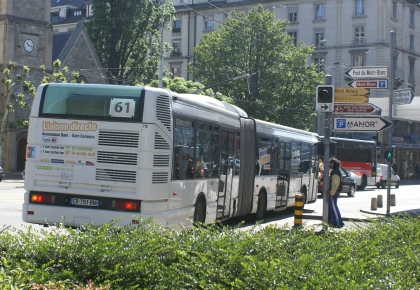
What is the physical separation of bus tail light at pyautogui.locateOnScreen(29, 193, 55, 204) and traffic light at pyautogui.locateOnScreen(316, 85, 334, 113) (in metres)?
6.85

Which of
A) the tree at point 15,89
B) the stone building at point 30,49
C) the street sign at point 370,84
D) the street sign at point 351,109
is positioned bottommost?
the street sign at point 351,109

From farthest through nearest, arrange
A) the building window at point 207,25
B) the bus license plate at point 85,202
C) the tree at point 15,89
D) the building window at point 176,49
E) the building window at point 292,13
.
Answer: the building window at point 176,49 < the building window at point 207,25 < the building window at point 292,13 < the tree at point 15,89 < the bus license plate at point 85,202

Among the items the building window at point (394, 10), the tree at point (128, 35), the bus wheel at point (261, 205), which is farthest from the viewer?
the building window at point (394, 10)

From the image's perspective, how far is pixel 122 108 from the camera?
37.9 feet

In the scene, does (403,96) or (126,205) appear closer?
(126,205)

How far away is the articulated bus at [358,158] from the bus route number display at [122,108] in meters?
36.7

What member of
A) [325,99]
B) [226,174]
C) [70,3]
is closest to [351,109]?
[325,99]

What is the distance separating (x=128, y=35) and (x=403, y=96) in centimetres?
3943

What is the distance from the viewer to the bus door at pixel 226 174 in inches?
604

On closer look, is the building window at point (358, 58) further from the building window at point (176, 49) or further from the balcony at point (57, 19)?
the balcony at point (57, 19)

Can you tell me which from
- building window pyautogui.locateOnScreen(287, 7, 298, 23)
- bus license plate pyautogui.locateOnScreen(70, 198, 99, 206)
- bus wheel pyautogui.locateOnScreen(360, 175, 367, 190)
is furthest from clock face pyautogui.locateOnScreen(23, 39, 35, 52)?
bus license plate pyautogui.locateOnScreen(70, 198, 99, 206)

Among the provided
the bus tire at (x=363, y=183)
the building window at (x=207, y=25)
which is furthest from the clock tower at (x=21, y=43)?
the bus tire at (x=363, y=183)

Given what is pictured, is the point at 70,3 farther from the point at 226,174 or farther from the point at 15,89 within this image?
the point at 226,174

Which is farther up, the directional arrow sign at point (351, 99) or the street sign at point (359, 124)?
the directional arrow sign at point (351, 99)
